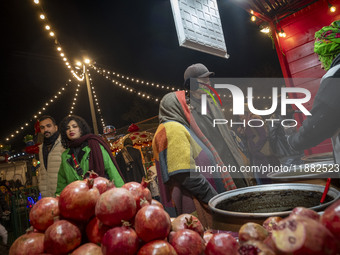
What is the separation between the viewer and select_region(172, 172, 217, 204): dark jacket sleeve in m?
1.88

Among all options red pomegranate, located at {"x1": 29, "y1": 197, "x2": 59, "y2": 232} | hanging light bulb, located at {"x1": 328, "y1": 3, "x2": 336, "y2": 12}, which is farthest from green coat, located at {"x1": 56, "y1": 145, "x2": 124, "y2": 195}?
hanging light bulb, located at {"x1": 328, "y1": 3, "x2": 336, "y2": 12}

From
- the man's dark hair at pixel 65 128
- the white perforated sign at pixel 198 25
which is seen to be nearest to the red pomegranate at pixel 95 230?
the white perforated sign at pixel 198 25

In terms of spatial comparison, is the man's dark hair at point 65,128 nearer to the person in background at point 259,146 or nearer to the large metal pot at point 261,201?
the large metal pot at point 261,201

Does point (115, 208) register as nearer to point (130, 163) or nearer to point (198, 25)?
point (198, 25)

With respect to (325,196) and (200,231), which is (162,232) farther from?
(325,196)

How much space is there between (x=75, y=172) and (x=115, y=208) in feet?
8.47

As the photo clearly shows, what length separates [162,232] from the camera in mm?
895

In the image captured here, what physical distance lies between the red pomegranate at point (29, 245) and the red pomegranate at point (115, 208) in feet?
1.11

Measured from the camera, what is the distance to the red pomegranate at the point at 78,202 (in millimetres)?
995

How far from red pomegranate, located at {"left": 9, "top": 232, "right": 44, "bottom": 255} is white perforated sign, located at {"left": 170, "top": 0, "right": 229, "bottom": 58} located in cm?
278

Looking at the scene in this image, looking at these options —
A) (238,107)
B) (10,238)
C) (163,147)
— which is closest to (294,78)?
(238,107)

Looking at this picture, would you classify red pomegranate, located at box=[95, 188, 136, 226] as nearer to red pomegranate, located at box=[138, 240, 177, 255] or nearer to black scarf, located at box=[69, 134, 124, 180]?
red pomegranate, located at box=[138, 240, 177, 255]

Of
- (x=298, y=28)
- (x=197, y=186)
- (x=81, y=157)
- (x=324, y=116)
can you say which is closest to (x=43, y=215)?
(x=197, y=186)

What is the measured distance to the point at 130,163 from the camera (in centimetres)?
641
